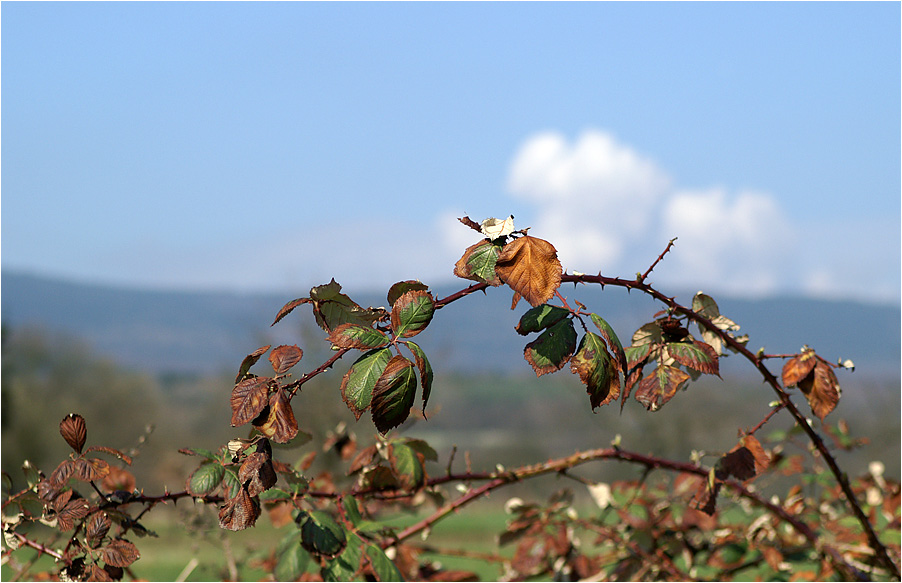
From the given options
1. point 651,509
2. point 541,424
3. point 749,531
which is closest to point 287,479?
point 651,509

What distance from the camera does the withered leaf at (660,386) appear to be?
143 cm

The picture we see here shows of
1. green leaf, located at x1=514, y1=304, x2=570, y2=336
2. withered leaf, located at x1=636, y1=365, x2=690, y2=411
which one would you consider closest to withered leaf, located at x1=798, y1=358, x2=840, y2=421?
withered leaf, located at x1=636, y1=365, x2=690, y2=411

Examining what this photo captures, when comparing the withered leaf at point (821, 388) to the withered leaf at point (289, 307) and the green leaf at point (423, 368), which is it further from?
the withered leaf at point (289, 307)

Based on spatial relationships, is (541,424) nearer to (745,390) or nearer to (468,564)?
(745,390)

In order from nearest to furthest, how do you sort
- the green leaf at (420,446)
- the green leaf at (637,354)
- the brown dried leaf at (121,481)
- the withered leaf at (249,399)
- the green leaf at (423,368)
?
1. the green leaf at (423,368)
2. the withered leaf at (249,399)
3. the green leaf at (637,354)
4. the green leaf at (420,446)
5. the brown dried leaf at (121,481)

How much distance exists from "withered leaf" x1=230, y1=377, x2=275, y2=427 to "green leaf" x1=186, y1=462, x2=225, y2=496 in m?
0.34

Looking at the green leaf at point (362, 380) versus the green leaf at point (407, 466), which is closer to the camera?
the green leaf at point (362, 380)

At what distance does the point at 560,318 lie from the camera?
50.8 inches

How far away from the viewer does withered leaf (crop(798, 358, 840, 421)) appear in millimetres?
1646

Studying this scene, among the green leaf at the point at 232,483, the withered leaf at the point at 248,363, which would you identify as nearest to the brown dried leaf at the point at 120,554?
the green leaf at the point at 232,483

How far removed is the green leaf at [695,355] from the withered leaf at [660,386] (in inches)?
1.0

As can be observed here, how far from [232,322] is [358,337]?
71.9 metres

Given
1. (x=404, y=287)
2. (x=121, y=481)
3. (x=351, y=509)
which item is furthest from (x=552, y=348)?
(x=121, y=481)

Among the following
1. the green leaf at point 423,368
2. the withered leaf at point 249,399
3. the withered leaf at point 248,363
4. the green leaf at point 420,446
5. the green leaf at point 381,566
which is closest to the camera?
the green leaf at point 423,368
